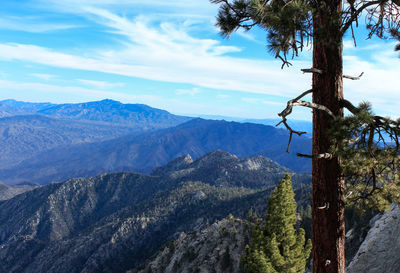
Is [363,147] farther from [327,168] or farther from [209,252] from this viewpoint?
[209,252]

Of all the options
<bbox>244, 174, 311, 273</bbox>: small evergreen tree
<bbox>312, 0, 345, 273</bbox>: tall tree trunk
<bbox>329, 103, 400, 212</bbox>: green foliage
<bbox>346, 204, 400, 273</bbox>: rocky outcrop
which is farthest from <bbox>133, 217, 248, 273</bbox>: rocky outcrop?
<bbox>312, 0, 345, 273</bbox>: tall tree trunk

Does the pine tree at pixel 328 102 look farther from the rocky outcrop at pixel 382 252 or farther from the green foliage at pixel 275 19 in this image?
the rocky outcrop at pixel 382 252

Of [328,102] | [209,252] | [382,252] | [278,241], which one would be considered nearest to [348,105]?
[328,102]

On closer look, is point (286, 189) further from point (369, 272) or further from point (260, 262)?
point (369, 272)

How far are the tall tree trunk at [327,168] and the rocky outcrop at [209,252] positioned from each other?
63038mm

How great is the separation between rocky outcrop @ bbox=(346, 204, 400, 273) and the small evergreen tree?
240 inches

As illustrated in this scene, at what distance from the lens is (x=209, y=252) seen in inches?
3034

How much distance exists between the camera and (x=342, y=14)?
751 centimetres

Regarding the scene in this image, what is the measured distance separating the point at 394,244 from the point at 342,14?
23.5 m

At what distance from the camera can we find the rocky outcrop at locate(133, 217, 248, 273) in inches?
2746

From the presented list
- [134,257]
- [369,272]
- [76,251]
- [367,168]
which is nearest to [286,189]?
[369,272]

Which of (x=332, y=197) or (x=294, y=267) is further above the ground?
(x=332, y=197)

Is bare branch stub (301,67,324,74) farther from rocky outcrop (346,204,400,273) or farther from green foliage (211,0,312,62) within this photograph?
rocky outcrop (346,204,400,273)

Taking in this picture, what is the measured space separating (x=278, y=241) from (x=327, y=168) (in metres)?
24.4
